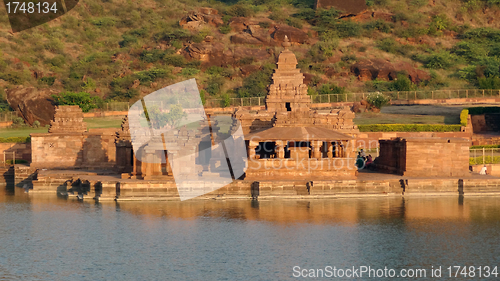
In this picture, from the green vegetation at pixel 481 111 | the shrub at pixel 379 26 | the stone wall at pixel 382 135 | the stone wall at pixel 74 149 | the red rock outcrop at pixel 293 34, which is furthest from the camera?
the shrub at pixel 379 26

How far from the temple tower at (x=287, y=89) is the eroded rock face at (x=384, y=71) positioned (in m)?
40.3

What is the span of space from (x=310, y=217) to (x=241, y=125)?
14.0 metres

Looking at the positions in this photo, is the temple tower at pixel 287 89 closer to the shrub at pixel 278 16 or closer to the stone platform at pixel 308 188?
the stone platform at pixel 308 188

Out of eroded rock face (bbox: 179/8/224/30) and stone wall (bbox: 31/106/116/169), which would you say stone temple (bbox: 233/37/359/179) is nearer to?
stone wall (bbox: 31/106/116/169)

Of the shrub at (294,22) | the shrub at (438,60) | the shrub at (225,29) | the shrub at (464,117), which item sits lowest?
the shrub at (464,117)

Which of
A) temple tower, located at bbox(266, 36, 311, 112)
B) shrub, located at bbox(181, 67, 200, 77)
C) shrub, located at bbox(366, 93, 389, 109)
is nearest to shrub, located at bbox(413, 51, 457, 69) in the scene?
shrub, located at bbox(366, 93, 389, 109)

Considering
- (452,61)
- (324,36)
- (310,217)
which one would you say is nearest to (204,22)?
(324,36)

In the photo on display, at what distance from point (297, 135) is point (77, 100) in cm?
4014

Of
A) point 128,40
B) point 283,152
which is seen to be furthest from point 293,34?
point 283,152

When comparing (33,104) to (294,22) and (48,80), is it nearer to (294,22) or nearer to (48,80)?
(48,80)

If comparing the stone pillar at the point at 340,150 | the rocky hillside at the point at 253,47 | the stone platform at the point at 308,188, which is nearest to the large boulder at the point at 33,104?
the rocky hillside at the point at 253,47

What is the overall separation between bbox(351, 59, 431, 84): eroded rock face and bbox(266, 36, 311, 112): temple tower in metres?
40.3

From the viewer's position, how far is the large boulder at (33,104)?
67.4 m

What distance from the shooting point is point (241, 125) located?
143 ft
